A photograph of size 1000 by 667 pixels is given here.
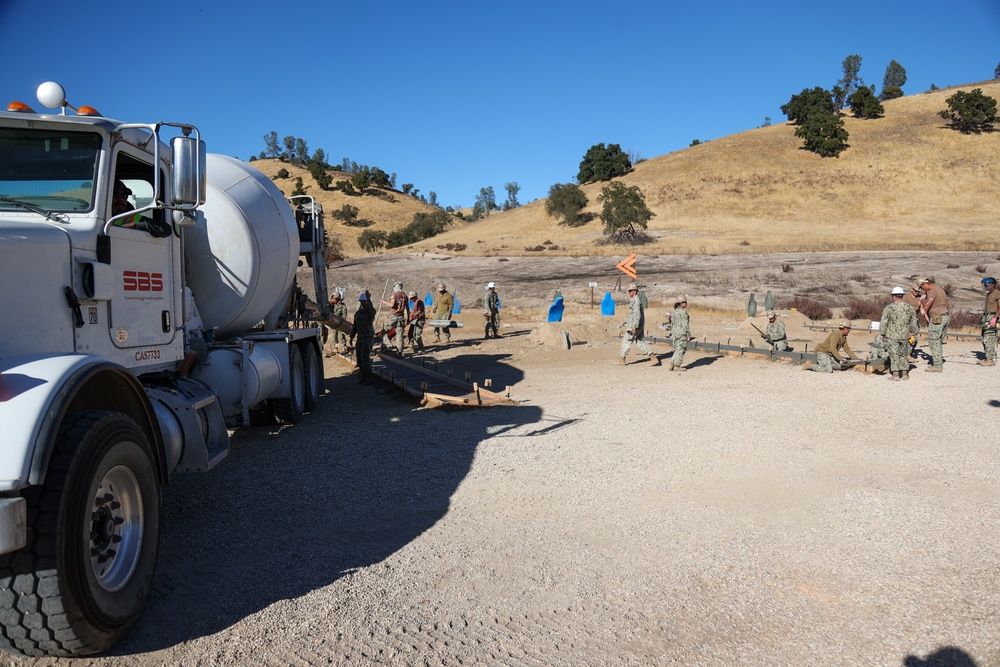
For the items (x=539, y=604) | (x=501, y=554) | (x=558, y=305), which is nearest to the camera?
(x=539, y=604)

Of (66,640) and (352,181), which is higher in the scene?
(352,181)

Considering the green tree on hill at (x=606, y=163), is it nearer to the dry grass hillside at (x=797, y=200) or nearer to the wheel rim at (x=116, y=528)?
the dry grass hillside at (x=797, y=200)

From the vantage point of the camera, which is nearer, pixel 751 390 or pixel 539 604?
pixel 539 604

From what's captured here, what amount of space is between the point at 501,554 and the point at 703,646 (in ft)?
5.11

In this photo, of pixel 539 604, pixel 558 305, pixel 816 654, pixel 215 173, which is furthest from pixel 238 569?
pixel 558 305

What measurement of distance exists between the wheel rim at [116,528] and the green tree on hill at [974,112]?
290 ft

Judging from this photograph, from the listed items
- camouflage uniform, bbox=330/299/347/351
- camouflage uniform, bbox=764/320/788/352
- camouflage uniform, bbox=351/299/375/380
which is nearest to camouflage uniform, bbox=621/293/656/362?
camouflage uniform, bbox=764/320/788/352

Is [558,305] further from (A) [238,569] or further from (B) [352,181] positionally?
(B) [352,181]

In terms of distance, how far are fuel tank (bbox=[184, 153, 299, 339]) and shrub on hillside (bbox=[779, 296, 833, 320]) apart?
2022 cm

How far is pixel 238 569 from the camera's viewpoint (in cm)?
455

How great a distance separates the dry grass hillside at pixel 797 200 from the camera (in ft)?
164

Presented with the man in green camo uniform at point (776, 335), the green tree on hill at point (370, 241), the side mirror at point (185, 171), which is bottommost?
the man in green camo uniform at point (776, 335)

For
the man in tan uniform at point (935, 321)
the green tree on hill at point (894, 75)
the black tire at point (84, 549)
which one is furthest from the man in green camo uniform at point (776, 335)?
the green tree on hill at point (894, 75)

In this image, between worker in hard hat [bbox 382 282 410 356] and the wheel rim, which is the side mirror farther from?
worker in hard hat [bbox 382 282 410 356]
